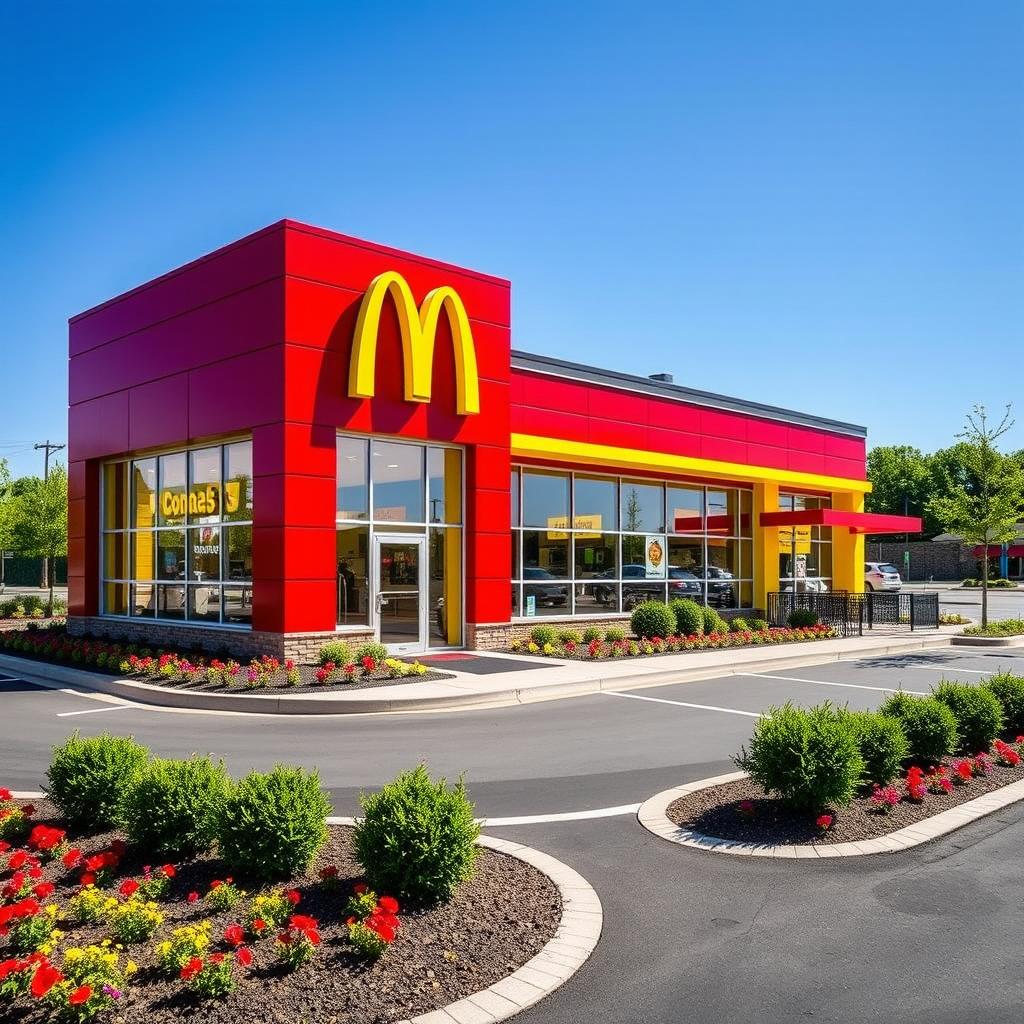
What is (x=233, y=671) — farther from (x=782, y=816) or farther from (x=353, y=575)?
(x=782, y=816)

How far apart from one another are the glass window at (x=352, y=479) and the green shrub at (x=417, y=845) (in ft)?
40.6

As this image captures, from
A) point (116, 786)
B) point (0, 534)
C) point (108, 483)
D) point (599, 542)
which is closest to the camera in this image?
point (116, 786)

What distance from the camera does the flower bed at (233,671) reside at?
14.3m

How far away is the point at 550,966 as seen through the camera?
4684 mm

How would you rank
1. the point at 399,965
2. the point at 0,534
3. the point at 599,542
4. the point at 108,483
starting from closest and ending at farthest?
the point at 399,965, the point at 108,483, the point at 599,542, the point at 0,534

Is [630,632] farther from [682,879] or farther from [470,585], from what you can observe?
[682,879]

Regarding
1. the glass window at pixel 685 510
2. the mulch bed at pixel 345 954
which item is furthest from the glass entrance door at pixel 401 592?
the mulch bed at pixel 345 954

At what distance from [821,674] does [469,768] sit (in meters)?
10.3

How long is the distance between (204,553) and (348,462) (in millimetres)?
3729

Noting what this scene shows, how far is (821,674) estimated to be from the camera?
17.5 m

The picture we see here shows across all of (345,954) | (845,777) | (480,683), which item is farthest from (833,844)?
(480,683)

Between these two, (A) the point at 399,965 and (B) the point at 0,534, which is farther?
(B) the point at 0,534

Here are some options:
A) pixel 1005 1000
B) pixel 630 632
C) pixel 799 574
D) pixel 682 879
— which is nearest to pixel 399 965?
pixel 682 879

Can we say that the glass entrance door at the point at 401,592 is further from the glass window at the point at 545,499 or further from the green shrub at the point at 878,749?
the green shrub at the point at 878,749
